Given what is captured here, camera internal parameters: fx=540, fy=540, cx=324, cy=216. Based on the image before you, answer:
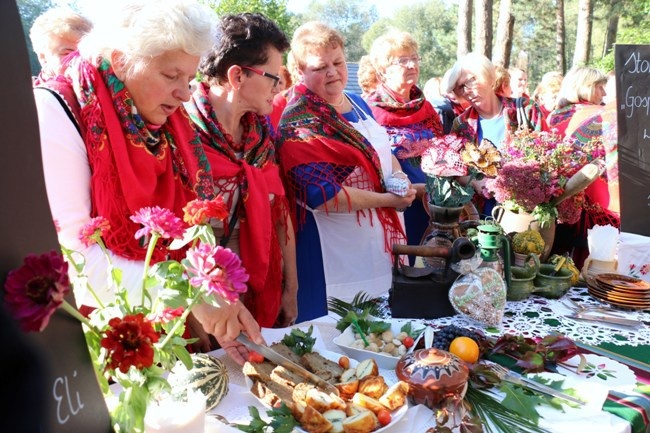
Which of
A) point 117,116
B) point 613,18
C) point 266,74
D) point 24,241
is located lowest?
point 24,241

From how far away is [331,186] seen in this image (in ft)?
8.13

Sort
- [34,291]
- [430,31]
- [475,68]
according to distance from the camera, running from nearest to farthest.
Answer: [34,291] < [475,68] < [430,31]

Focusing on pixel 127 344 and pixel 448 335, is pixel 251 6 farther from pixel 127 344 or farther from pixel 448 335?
pixel 127 344

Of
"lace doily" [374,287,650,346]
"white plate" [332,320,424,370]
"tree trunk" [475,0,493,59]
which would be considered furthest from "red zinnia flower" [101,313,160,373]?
"tree trunk" [475,0,493,59]

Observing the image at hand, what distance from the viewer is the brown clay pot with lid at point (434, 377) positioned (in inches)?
48.4

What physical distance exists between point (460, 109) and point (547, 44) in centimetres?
3587

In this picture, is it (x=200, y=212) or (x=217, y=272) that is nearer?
(x=217, y=272)

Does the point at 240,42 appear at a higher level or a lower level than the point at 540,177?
higher

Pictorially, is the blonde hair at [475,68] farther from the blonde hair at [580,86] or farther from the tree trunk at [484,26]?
the tree trunk at [484,26]

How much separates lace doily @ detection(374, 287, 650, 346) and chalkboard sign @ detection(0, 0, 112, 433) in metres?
1.25

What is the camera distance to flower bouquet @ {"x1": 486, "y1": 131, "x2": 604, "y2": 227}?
83.4 inches

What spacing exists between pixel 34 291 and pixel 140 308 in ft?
1.08

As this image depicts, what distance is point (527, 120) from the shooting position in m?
4.02

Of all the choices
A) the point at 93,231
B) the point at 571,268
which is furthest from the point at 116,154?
the point at 571,268
